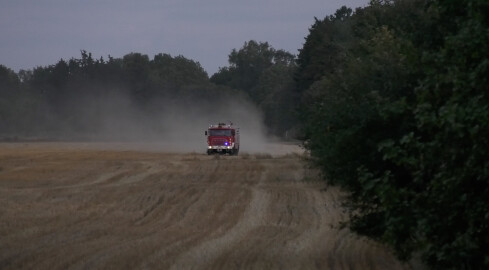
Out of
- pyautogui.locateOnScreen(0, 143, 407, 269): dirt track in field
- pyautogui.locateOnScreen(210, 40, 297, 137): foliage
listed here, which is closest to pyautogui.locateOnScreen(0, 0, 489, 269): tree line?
pyautogui.locateOnScreen(0, 143, 407, 269): dirt track in field

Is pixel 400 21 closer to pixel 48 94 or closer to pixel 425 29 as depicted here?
pixel 425 29

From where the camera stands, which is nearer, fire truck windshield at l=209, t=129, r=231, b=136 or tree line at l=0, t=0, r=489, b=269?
tree line at l=0, t=0, r=489, b=269

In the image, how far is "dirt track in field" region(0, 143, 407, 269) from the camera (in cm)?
1788

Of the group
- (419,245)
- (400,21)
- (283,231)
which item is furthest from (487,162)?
(283,231)

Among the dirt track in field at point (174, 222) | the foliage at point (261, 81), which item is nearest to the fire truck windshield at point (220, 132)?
the dirt track in field at point (174, 222)

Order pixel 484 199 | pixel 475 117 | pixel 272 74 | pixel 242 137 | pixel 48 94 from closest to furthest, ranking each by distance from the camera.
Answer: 1. pixel 475 117
2. pixel 484 199
3. pixel 242 137
4. pixel 48 94
5. pixel 272 74

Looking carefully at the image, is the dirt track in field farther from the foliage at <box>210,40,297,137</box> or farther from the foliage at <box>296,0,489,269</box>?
the foliage at <box>210,40,297,137</box>

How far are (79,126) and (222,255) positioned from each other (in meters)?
134

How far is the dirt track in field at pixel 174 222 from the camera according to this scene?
17875mm

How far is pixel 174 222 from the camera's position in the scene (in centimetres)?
2577

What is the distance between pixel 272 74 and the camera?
581ft

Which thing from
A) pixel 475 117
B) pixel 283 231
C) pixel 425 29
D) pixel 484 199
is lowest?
pixel 283 231

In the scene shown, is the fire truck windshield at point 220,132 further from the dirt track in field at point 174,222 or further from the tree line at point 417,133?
the tree line at point 417,133

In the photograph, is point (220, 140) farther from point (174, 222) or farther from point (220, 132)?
point (174, 222)
